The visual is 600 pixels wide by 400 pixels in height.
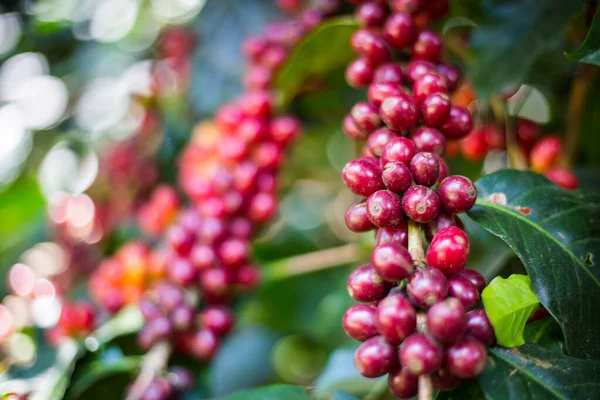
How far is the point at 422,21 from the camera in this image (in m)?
0.82

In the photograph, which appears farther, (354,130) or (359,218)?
(354,130)

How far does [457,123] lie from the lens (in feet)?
2.17

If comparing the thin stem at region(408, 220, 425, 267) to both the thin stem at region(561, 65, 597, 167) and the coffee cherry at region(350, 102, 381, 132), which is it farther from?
the thin stem at region(561, 65, 597, 167)

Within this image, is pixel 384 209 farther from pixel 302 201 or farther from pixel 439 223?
pixel 302 201

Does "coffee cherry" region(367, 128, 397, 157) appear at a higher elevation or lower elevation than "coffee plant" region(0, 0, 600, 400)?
higher

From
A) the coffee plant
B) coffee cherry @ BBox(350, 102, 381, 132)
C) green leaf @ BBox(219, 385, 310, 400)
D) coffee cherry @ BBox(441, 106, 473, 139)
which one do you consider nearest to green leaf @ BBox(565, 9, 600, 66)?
the coffee plant

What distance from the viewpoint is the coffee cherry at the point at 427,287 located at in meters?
0.47

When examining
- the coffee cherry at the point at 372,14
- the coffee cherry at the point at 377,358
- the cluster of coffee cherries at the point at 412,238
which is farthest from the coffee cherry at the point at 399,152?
the coffee cherry at the point at 372,14

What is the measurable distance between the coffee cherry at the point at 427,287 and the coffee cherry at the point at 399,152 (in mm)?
144

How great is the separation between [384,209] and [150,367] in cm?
58

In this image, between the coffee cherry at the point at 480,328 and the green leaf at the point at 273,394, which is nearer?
the coffee cherry at the point at 480,328

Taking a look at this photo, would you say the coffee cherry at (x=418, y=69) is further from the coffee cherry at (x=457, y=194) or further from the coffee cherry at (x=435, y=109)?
the coffee cherry at (x=457, y=194)

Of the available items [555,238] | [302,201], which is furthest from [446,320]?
[302,201]

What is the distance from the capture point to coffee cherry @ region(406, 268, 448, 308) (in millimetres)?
465
